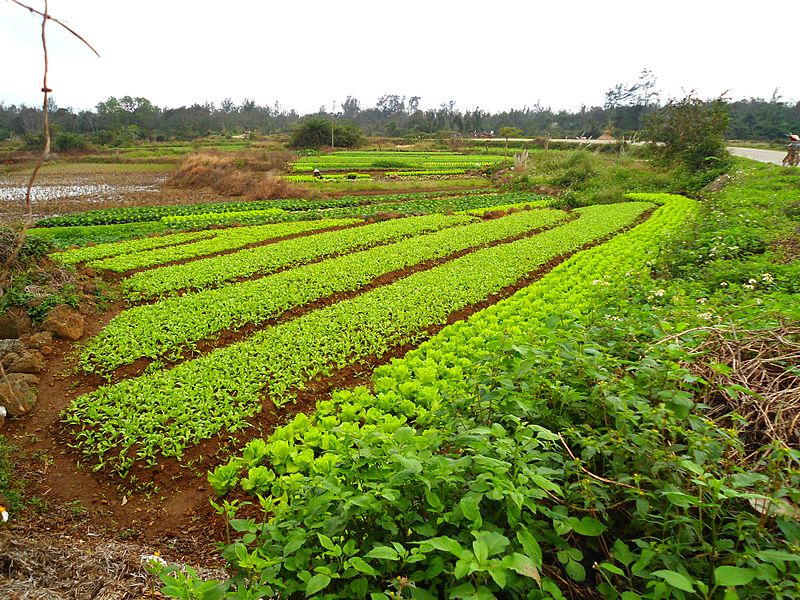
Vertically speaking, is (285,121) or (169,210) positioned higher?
(285,121)

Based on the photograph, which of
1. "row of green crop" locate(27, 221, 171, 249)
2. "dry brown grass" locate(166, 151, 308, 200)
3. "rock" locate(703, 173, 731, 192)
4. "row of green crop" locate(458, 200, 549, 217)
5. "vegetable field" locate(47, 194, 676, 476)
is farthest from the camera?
"dry brown grass" locate(166, 151, 308, 200)

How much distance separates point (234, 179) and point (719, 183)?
3042 centimetres

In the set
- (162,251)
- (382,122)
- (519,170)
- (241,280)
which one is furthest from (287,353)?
(382,122)

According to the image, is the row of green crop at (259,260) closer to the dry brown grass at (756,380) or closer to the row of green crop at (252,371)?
the row of green crop at (252,371)

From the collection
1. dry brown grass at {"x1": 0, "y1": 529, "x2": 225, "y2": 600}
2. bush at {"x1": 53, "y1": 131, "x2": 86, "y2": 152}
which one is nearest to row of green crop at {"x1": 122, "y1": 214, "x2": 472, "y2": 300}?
dry brown grass at {"x1": 0, "y1": 529, "x2": 225, "y2": 600}

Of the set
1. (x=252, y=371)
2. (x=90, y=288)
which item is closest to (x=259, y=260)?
(x=90, y=288)

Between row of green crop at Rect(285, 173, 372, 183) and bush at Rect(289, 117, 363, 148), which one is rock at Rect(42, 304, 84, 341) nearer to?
row of green crop at Rect(285, 173, 372, 183)

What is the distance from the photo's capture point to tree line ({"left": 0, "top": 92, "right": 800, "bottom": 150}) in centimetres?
5841

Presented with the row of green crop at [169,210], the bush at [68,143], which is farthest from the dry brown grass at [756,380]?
the bush at [68,143]

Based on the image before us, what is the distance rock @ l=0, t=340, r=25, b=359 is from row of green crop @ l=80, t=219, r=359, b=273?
4.63 meters

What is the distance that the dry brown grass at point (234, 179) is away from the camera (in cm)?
2820

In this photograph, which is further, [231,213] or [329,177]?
[329,177]

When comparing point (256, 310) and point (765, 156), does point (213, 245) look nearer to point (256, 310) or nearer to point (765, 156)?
point (256, 310)

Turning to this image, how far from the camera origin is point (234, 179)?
3044 centimetres
